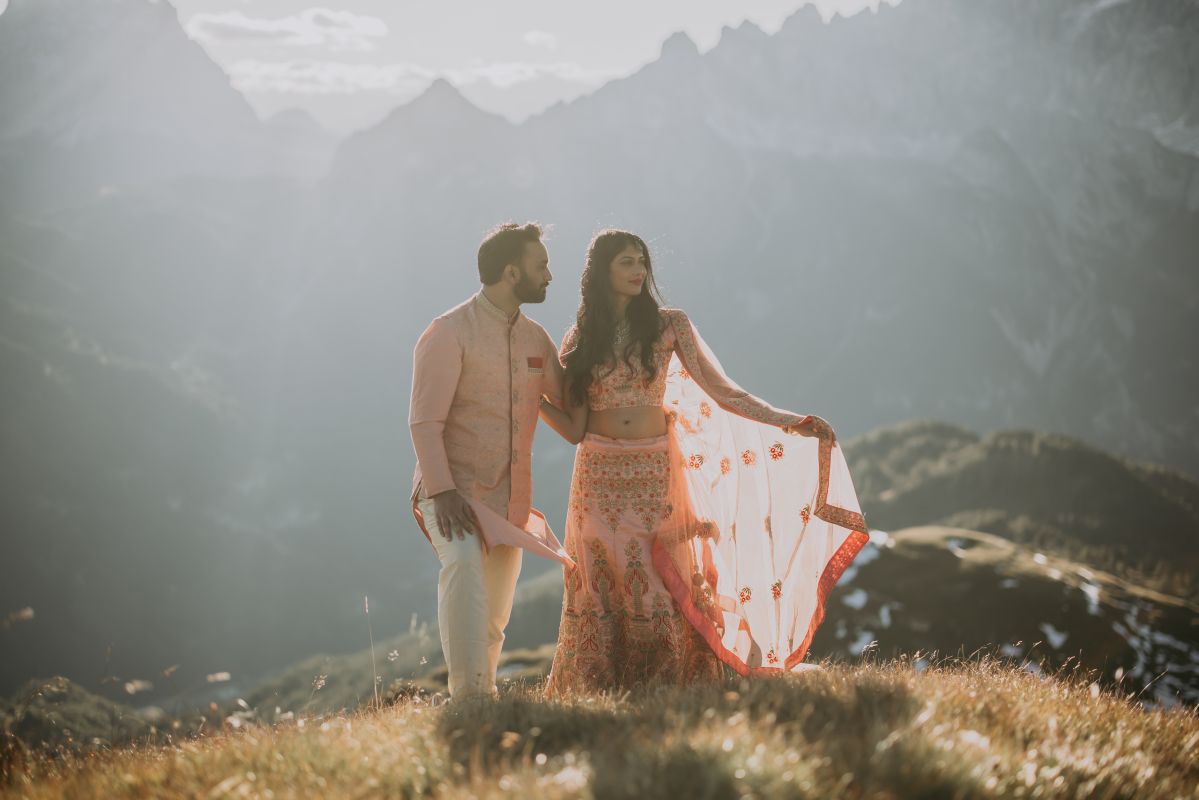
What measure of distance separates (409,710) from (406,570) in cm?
11119

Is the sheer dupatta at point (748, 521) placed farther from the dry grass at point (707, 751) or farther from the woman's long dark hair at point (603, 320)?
the dry grass at point (707, 751)

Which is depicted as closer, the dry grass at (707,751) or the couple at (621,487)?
the dry grass at (707,751)

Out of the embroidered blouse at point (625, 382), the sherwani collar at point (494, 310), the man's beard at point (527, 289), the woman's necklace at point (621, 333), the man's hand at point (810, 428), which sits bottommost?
the man's hand at point (810, 428)

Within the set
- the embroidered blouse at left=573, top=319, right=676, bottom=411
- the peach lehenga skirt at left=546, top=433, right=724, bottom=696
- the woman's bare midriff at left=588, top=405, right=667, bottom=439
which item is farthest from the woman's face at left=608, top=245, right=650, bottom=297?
the peach lehenga skirt at left=546, top=433, right=724, bottom=696

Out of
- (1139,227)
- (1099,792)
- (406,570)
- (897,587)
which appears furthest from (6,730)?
(1139,227)

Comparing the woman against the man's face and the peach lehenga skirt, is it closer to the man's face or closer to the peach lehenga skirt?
the peach lehenga skirt

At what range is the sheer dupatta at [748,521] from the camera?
5363 mm

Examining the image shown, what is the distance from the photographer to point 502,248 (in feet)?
16.7

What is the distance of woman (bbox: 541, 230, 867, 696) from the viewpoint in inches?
205

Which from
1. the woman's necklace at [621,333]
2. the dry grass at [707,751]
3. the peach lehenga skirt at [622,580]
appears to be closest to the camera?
the dry grass at [707,751]

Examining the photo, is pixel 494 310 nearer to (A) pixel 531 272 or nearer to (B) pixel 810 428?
(A) pixel 531 272

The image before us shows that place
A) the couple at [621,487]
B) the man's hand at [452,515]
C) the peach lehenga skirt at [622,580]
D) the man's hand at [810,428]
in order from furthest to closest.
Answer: the man's hand at [810,428] → the peach lehenga skirt at [622,580] → the couple at [621,487] → the man's hand at [452,515]

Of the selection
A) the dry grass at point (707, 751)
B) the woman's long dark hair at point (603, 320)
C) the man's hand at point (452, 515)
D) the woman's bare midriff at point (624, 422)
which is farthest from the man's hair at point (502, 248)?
the dry grass at point (707, 751)

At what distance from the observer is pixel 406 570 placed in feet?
364
